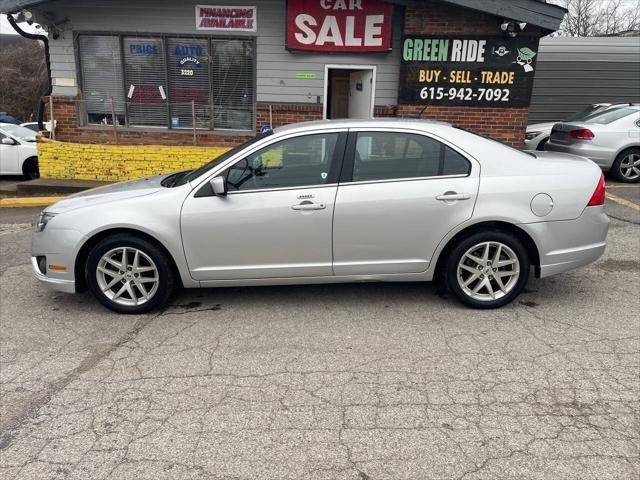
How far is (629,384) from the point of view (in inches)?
126

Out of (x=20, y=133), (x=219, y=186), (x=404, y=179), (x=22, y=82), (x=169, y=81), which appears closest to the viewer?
(x=219, y=186)

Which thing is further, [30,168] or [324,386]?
[30,168]

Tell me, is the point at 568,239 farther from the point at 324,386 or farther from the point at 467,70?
the point at 467,70

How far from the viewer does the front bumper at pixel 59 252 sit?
13.7ft

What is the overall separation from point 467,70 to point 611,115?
3160 millimetres

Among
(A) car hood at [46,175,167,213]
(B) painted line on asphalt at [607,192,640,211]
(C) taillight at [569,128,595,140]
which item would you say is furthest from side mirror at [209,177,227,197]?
(C) taillight at [569,128,595,140]

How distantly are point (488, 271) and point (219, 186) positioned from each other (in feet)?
7.49

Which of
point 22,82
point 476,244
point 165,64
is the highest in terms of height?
point 22,82

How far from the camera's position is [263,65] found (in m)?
9.86

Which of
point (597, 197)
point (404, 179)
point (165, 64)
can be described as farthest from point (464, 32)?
point (404, 179)

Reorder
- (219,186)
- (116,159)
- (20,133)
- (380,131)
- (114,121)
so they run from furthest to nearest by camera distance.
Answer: (20,133)
(114,121)
(116,159)
(380,131)
(219,186)

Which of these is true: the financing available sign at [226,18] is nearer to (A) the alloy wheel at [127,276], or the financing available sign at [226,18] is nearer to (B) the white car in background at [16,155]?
(B) the white car in background at [16,155]

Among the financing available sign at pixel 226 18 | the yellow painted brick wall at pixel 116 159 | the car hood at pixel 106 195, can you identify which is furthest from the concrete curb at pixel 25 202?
the car hood at pixel 106 195

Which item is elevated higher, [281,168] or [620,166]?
[281,168]
